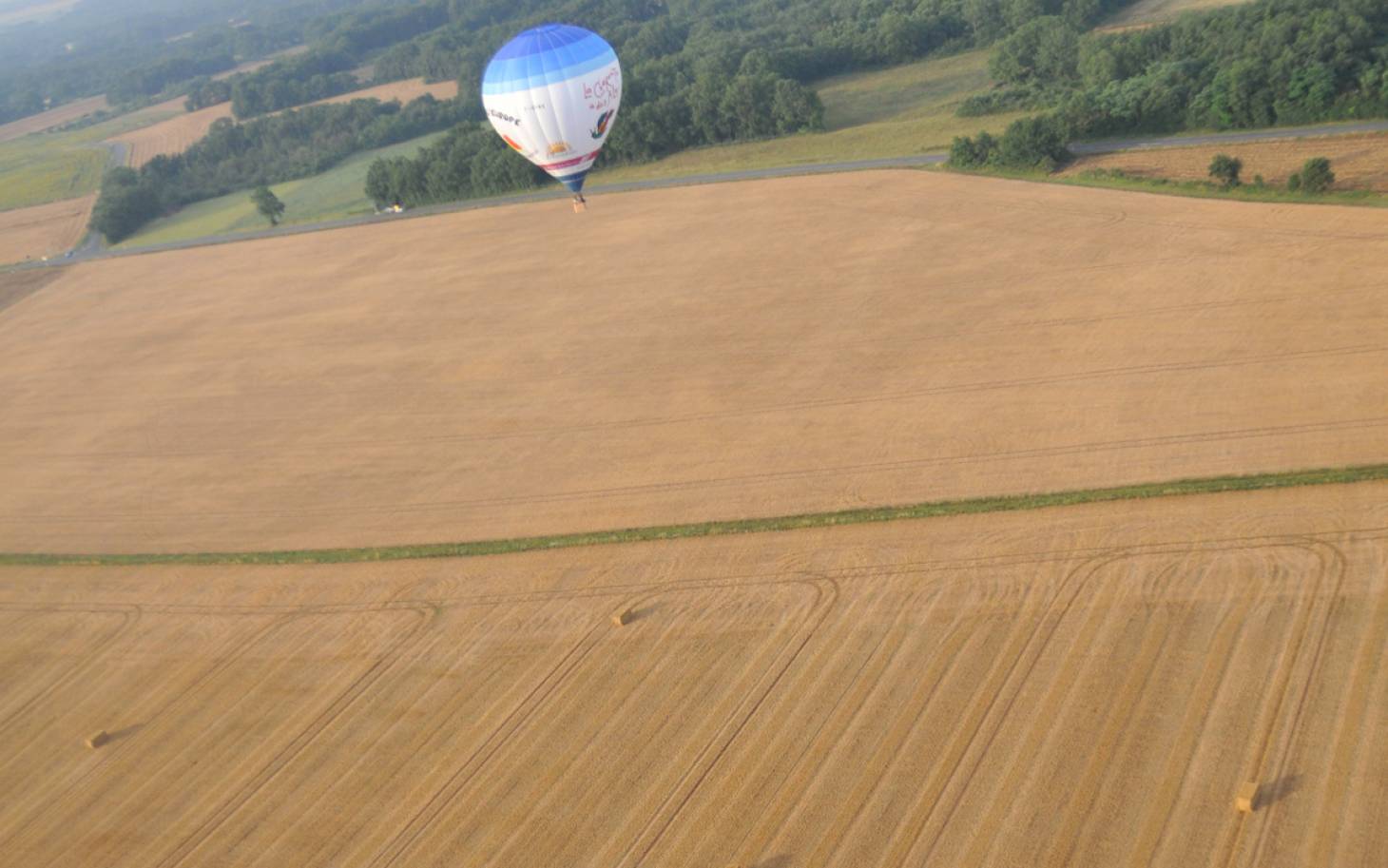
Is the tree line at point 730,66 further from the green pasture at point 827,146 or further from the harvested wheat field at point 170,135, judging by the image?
the harvested wheat field at point 170,135

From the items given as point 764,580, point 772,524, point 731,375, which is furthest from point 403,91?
point 764,580

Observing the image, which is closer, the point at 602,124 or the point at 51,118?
the point at 602,124

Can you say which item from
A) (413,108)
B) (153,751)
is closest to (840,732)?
(153,751)

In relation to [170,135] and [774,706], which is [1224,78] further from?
[170,135]

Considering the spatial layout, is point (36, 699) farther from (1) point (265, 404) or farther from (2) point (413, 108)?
(2) point (413, 108)

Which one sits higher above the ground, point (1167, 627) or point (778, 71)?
point (778, 71)

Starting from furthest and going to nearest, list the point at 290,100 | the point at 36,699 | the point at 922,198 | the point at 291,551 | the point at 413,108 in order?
the point at 290,100
the point at 413,108
the point at 922,198
the point at 291,551
the point at 36,699

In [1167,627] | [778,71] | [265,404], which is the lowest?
[1167,627]
